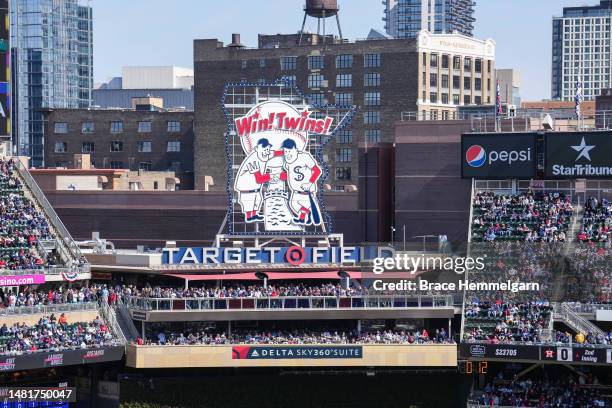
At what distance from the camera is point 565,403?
211 ft

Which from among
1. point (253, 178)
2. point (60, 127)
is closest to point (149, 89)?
point (60, 127)

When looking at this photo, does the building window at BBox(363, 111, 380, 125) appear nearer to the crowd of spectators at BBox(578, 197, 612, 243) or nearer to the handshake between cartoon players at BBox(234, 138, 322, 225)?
the handshake between cartoon players at BBox(234, 138, 322, 225)

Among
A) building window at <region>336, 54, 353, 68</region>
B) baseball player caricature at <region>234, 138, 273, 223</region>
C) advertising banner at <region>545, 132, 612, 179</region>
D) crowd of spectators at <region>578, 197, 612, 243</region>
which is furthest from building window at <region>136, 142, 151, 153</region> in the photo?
crowd of spectators at <region>578, 197, 612, 243</region>

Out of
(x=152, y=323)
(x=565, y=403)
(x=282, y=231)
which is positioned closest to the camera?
(x=565, y=403)

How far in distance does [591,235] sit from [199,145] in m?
54.0

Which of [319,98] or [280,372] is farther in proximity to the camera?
[319,98]

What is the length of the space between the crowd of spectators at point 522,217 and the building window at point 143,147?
5324 cm

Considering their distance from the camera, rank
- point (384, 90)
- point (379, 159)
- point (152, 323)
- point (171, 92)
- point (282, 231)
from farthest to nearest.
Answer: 1. point (171, 92)
2. point (384, 90)
3. point (379, 159)
4. point (282, 231)
5. point (152, 323)

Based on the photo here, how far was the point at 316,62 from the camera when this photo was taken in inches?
4596

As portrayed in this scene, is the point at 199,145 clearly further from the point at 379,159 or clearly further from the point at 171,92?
the point at 171,92

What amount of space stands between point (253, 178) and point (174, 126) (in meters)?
50.7

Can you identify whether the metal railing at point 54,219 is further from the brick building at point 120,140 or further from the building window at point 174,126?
the building window at point 174,126

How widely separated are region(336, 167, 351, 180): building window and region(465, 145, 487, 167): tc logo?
3839cm

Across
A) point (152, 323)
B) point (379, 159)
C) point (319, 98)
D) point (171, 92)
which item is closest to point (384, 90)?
point (319, 98)
